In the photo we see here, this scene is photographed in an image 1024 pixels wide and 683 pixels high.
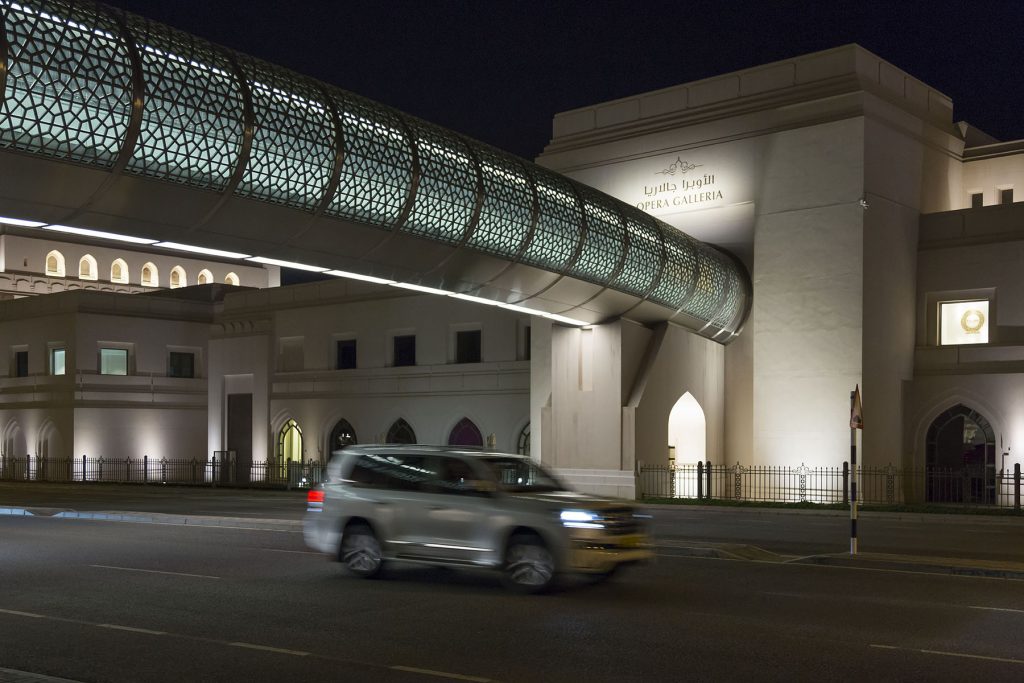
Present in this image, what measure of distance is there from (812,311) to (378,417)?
1981 centimetres

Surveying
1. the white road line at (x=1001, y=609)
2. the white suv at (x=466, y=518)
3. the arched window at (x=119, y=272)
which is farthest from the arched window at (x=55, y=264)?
the white road line at (x=1001, y=609)

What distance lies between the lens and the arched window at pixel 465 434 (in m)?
43.1

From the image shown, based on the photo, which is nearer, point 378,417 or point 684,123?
point 684,123

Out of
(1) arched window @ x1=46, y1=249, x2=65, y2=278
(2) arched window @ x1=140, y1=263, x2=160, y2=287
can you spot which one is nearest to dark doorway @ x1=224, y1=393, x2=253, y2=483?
(1) arched window @ x1=46, y1=249, x2=65, y2=278

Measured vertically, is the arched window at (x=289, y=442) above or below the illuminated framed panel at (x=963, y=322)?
below

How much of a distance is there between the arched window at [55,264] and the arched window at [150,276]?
639 cm

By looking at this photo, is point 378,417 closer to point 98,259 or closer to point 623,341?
point 623,341

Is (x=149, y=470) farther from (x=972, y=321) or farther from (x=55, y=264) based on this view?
(x=972, y=321)

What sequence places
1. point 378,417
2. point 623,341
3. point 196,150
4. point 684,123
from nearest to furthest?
point 196,150
point 623,341
point 684,123
point 378,417

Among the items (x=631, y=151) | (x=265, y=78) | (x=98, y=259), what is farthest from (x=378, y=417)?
(x=98, y=259)

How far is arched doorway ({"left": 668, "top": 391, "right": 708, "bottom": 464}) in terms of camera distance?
33.8 meters

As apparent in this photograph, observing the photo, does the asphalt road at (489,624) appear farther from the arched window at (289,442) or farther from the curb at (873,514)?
the arched window at (289,442)

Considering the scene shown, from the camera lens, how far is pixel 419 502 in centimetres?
1425

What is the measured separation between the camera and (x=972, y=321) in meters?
32.6
